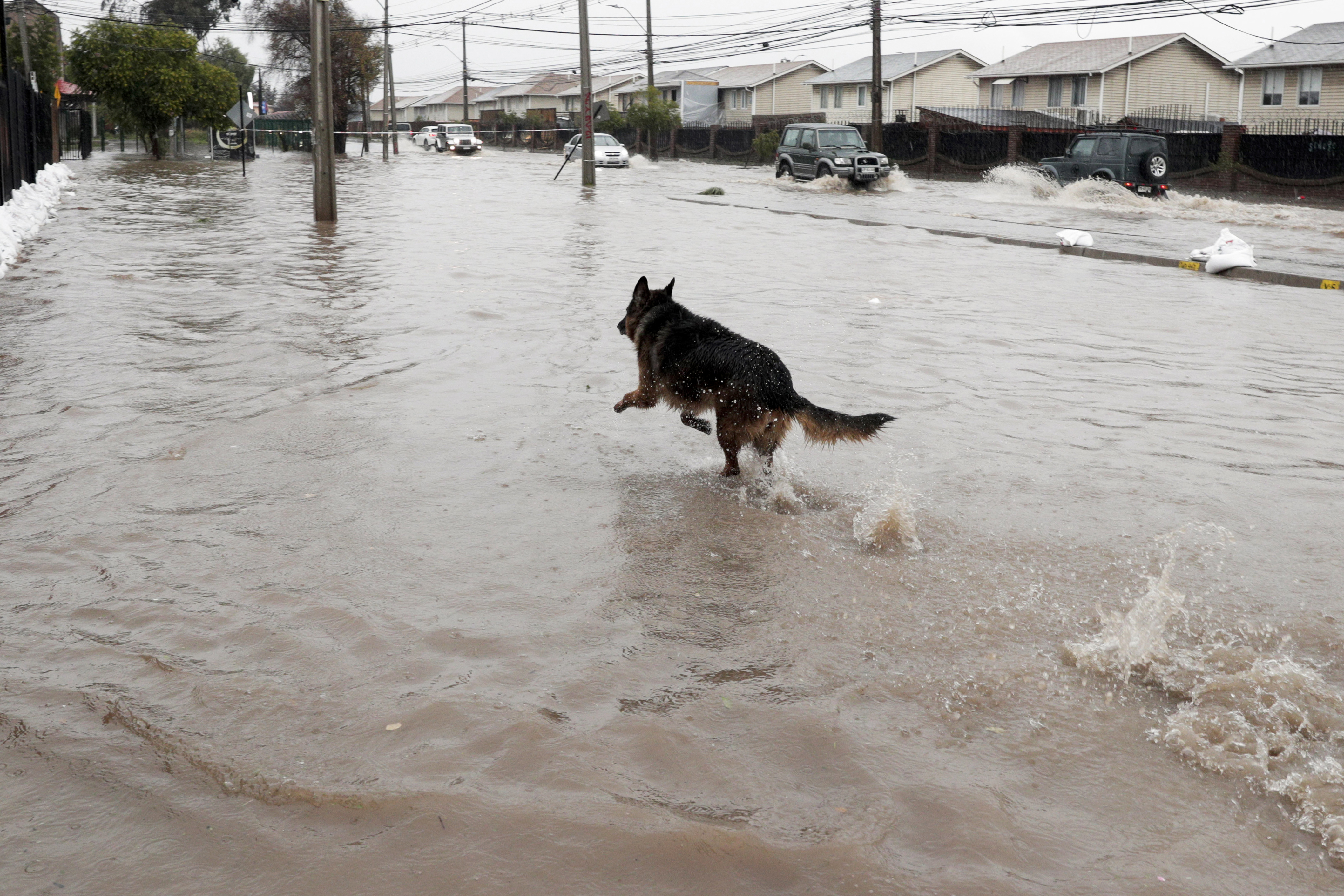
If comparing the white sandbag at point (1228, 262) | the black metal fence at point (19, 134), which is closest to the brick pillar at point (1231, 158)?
the white sandbag at point (1228, 262)

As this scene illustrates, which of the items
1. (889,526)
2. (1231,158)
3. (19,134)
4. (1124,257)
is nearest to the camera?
(889,526)

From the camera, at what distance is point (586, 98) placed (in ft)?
106

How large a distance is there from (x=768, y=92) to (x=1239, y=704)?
254ft

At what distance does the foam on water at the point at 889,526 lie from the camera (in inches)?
203

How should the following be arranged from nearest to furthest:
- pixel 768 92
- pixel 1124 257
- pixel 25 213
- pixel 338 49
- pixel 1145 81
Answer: pixel 25 213 < pixel 1124 257 < pixel 1145 81 < pixel 338 49 < pixel 768 92

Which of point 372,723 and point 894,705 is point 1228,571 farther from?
point 372,723

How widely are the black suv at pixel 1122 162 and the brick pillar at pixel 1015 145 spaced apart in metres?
11.0

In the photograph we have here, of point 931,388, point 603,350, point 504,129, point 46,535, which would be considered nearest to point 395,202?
point 603,350

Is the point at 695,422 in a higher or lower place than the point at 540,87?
lower

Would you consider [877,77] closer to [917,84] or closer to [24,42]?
[917,84]

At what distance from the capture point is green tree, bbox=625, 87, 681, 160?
6162cm

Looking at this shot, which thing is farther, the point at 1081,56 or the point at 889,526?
the point at 1081,56

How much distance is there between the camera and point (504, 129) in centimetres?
9706

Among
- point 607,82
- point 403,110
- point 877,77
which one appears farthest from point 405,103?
point 877,77
